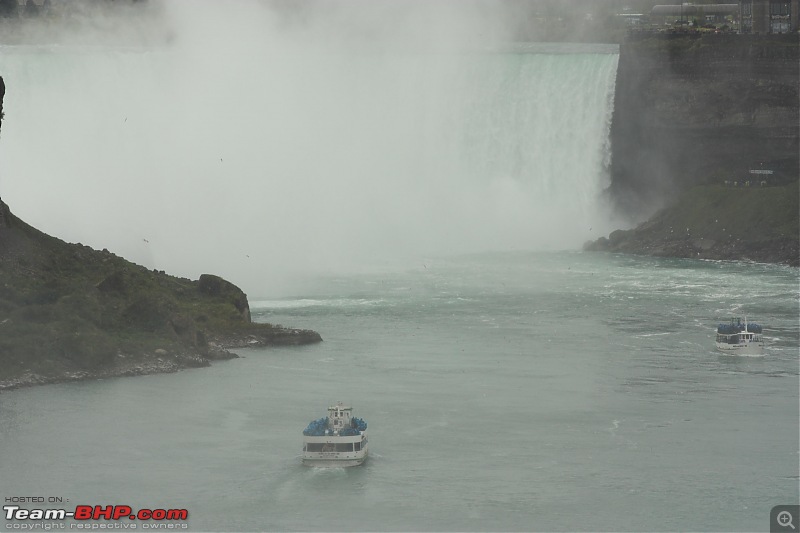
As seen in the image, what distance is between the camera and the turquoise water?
4362 centimetres

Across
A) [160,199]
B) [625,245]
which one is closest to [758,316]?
[625,245]

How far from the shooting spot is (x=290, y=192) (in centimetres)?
9538

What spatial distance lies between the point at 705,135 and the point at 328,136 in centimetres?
1899

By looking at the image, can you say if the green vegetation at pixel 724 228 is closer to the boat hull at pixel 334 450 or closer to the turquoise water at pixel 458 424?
the turquoise water at pixel 458 424

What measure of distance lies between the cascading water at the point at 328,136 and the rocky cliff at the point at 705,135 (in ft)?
6.69

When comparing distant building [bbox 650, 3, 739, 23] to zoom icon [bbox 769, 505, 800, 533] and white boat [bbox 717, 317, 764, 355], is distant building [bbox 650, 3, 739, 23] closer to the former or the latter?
white boat [bbox 717, 317, 764, 355]

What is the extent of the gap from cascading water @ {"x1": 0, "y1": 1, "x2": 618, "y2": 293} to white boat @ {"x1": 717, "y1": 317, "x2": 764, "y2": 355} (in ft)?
89.9

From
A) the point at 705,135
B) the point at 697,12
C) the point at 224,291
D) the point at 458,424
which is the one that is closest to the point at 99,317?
the point at 224,291

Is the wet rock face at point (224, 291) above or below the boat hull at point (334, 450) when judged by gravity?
above

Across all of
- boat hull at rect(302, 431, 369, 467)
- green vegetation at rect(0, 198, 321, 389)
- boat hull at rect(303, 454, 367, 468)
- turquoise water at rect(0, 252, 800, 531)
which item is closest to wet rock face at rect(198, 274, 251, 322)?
green vegetation at rect(0, 198, 321, 389)

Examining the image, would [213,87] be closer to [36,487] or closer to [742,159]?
[742,159]

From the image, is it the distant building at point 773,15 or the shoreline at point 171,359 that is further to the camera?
the distant building at point 773,15

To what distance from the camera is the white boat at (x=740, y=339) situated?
61.2 metres

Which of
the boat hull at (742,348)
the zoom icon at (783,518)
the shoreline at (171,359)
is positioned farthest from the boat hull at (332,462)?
the boat hull at (742,348)
